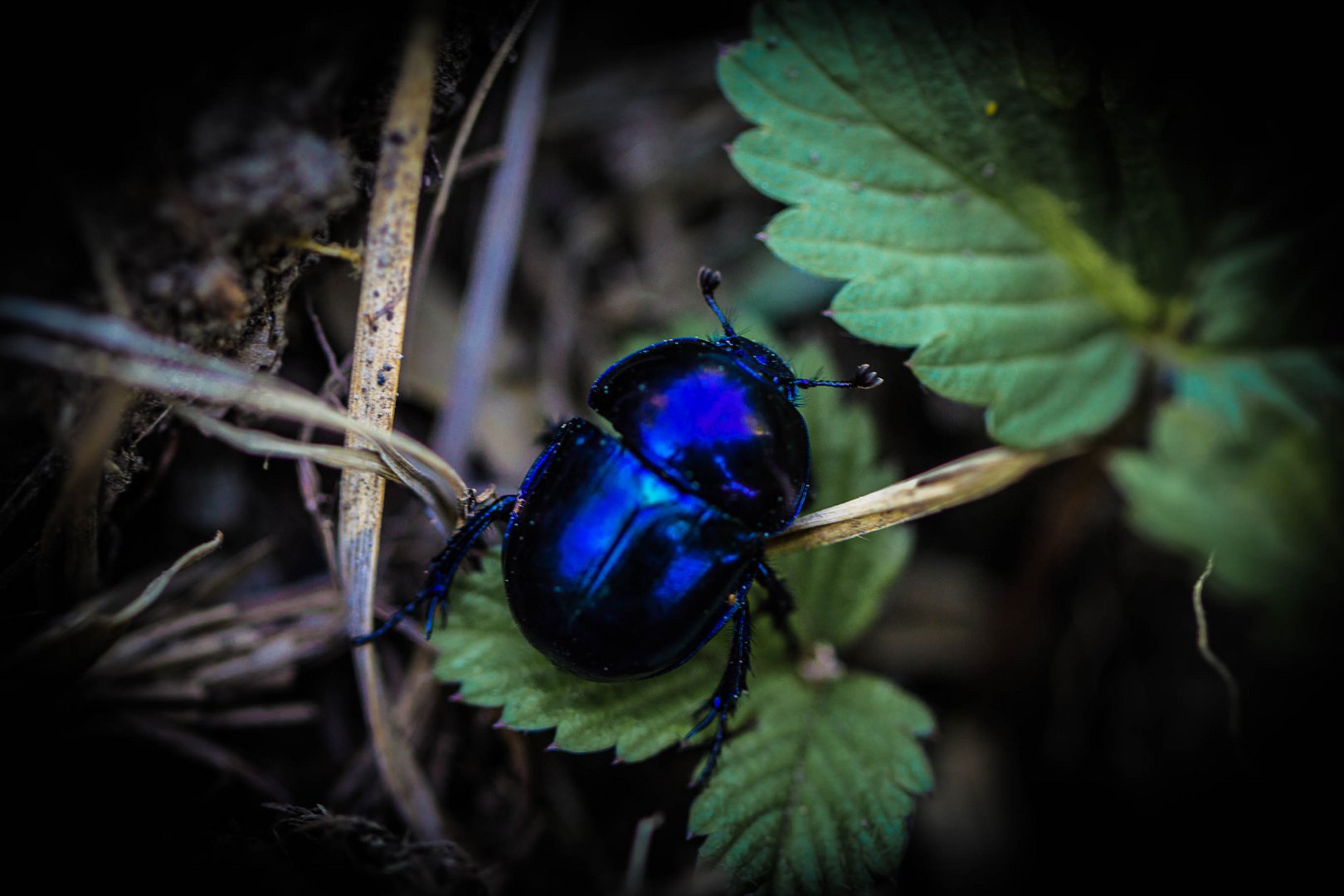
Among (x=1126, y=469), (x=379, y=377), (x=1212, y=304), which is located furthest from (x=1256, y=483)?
(x=379, y=377)

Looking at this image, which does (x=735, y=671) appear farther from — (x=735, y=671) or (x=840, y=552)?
(x=840, y=552)

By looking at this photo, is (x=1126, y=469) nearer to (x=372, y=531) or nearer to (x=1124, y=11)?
(x=1124, y=11)

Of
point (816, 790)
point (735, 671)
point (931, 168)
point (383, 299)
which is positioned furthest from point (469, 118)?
point (816, 790)

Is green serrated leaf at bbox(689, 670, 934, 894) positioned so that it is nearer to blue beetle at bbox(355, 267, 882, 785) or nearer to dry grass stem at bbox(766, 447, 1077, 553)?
blue beetle at bbox(355, 267, 882, 785)

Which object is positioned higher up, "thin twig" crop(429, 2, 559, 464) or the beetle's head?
"thin twig" crop(429, 2, 559, 464)

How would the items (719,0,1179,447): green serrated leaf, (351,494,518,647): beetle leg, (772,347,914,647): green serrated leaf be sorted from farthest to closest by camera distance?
(772,347,914,647): green serrated leaf, (719,0,1179,447): green serrated leaf, (351,494,518,647): beetle leg

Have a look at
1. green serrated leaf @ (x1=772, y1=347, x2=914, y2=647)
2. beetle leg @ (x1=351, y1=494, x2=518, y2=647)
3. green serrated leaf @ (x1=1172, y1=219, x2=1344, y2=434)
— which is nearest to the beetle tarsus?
green serrated leaf @ (x1=772, y1=347, x2=914, y2=647)
